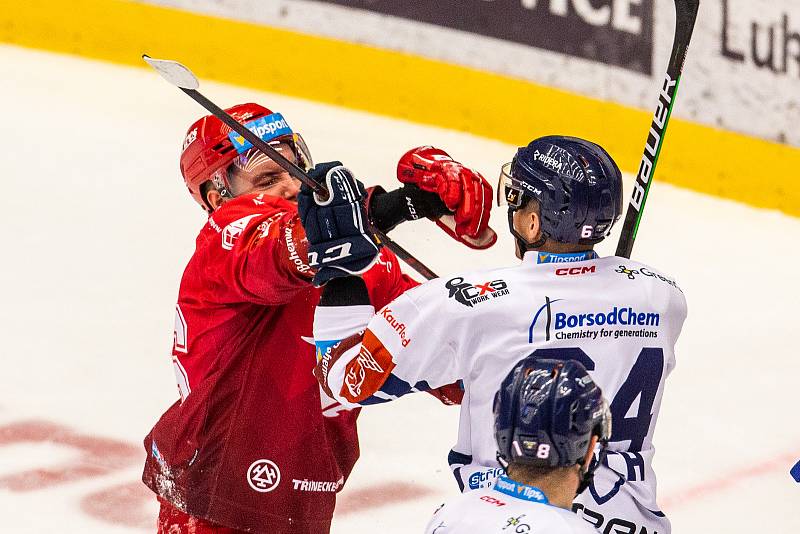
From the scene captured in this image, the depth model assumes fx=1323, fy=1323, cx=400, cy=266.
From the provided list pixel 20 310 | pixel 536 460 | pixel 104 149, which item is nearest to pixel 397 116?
pixel 104 149

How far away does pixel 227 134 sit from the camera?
2.96m

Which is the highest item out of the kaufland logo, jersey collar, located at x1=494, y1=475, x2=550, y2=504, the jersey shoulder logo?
the jersey shoulder logo

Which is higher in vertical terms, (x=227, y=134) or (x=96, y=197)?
(x=227, y=134)

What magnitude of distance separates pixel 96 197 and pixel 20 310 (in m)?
1.06

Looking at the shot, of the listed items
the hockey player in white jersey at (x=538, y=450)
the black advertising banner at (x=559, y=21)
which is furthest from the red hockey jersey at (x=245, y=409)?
the black advertising banner at (x=559, y=21)

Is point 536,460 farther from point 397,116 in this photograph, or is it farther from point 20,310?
point 397,116

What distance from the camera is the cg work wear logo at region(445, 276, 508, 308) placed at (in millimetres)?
2229

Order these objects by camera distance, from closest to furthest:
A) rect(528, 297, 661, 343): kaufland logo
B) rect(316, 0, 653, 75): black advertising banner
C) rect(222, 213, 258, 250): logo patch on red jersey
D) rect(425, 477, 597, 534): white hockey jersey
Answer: rect(425, 477, 597, 534): white hockey jersey
rect(528, 297, 661, 343): kaufland logo
rect(222, 213, 258, 250): logo patch on red jersey
rect(316, 0, 653, 75): black advertising banner

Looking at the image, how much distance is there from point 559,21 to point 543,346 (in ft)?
17.2

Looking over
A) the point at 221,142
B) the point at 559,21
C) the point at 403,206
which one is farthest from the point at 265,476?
the point at 559,21

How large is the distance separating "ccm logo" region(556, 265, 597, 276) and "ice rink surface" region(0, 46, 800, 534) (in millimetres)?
1961

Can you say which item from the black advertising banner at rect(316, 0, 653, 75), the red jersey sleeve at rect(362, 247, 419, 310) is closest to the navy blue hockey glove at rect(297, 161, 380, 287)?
the red jersey sleeve at rect(362, 247, 419, 310)

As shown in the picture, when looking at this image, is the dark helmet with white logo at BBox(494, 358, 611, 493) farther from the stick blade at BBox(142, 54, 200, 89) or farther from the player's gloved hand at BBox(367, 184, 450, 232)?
the stick blade at BBox(142, 54, 200, 89)

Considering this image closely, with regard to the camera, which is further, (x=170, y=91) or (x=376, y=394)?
(x=170, y=91)
